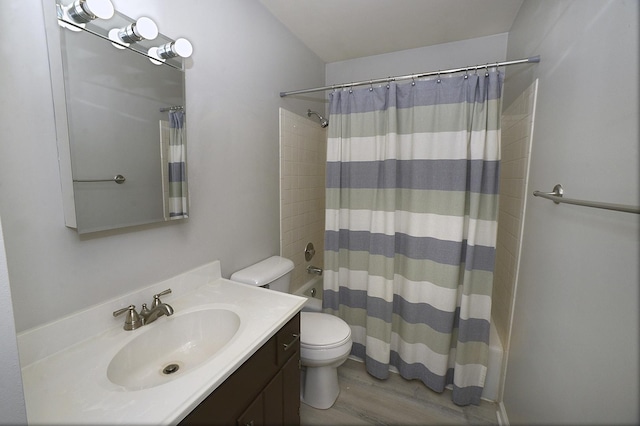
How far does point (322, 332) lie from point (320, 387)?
1.12 ft

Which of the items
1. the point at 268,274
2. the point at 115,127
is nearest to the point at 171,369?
the point at 268,274

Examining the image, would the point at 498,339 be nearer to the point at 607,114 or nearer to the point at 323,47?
the point at 607,114

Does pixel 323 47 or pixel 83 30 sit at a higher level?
pixel 323 47

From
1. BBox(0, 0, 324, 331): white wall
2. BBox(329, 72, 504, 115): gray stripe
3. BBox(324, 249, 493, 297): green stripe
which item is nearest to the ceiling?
BBox(0, 0, 324, 331): white wall

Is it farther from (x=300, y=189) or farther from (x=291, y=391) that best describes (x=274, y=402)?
(x=300, y=189)

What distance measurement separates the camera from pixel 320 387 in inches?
63.2

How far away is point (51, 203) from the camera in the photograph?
84 centimetres

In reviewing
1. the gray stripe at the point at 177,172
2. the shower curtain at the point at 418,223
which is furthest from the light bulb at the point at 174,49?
the shower curtain at the point at 418,223

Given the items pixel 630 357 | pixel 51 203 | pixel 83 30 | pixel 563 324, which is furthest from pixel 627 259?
pixel 83 30

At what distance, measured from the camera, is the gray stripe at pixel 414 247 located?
153 cm

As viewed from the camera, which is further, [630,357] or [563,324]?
[563,324]

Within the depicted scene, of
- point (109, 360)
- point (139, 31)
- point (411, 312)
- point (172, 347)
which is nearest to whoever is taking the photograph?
point (109, 360)

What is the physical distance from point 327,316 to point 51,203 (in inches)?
57.4

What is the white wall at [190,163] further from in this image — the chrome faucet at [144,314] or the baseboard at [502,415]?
the baseboard at [502,415]
